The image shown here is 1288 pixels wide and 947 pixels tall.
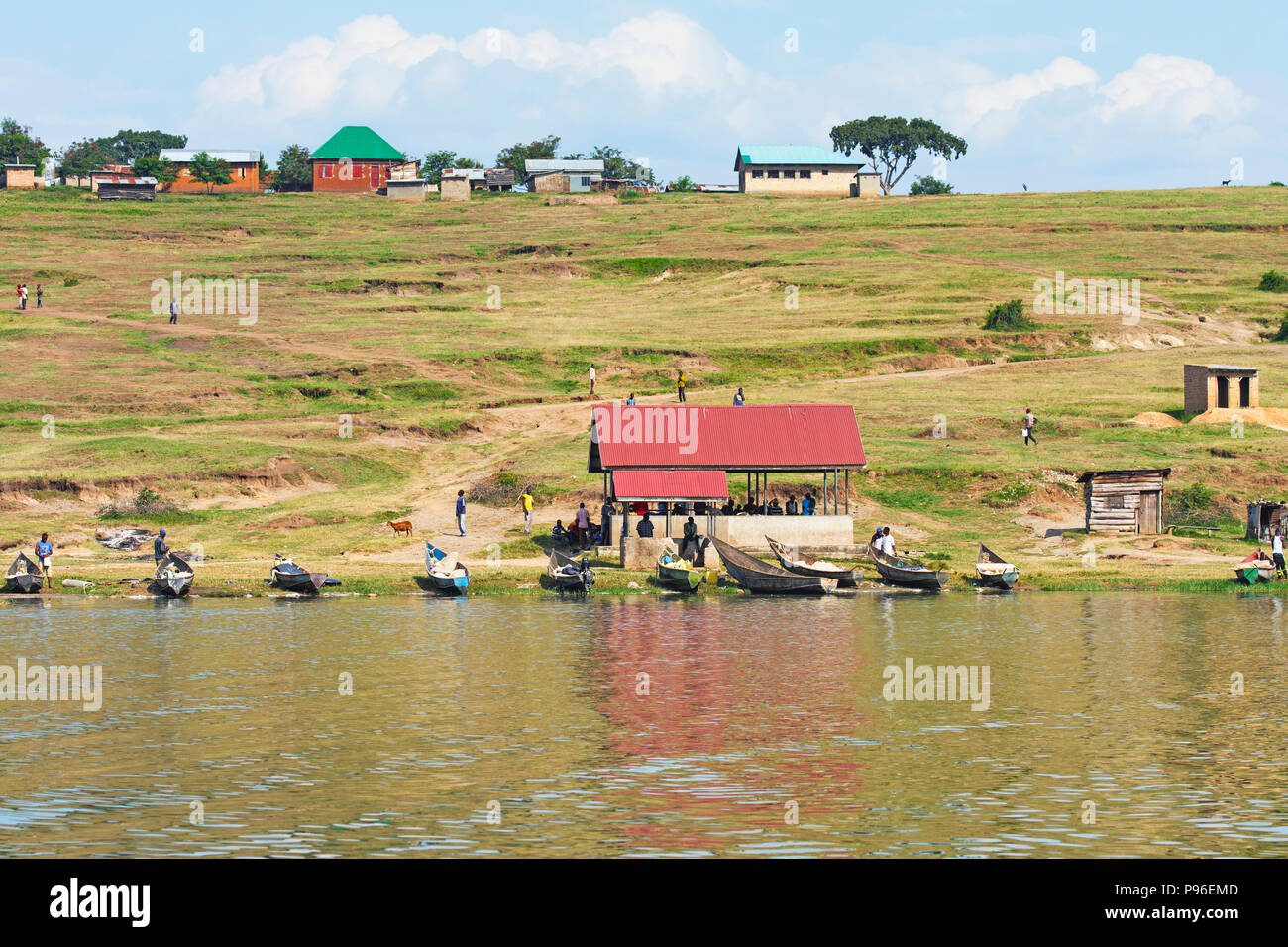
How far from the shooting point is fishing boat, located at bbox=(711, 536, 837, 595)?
51.7 meters

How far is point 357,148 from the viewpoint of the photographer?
17812cm

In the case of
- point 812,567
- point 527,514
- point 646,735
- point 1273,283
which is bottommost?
point 646,735

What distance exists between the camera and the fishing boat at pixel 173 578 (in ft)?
163

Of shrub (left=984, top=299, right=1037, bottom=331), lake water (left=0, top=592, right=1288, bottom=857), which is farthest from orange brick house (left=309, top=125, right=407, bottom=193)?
lake water (left=0, top=592, right=1288, bottom=857)

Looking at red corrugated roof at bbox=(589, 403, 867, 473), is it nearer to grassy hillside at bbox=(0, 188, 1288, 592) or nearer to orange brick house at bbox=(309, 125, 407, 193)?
grassy hillside at bbox=(0, 188, 1288, 592)

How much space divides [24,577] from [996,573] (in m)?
35.8

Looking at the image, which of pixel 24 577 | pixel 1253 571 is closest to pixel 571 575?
pixel 24 577

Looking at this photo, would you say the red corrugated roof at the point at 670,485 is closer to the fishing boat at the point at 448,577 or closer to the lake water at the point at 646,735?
the fishing boat at the point at 448,577

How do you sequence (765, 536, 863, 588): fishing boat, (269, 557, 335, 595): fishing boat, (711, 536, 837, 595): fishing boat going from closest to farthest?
1. (269, 557, 335, 595): fishing boat
2. (711, 536, 837, 595): fishing boat
3. (765, 536, 863, 588): fishing boat

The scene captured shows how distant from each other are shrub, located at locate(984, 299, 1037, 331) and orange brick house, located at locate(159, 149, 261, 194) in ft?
368

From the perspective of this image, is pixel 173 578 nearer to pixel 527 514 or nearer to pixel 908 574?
pixel 527 514

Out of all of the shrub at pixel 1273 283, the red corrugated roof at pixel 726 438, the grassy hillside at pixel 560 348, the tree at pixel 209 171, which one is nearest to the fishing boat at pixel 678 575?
the red corrugated roof at pixel 726 438
